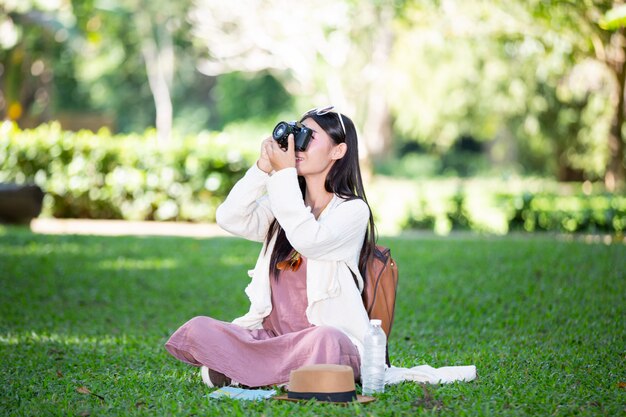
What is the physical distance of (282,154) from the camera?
14.7 feet

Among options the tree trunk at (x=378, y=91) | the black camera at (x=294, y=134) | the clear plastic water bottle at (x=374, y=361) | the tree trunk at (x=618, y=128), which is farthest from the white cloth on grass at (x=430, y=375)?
the tree trunk at (x=378, y=91)

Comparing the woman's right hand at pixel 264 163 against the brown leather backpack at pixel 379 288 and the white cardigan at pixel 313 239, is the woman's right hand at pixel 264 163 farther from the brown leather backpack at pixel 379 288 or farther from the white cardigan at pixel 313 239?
the brown leather backpack at pixel 379 288

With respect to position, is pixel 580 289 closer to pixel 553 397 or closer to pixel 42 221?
pixel 553 397

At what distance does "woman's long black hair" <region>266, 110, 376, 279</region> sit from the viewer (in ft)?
15.2

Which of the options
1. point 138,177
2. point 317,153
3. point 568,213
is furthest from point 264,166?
point 138,177

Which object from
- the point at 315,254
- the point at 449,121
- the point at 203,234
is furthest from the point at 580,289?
the point at 449,121

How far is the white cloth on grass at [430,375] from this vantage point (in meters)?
4.71

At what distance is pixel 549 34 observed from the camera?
17.0m

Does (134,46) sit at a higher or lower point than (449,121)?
higher

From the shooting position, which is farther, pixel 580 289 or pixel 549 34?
pixel 549 34

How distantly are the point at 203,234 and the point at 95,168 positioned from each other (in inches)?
101

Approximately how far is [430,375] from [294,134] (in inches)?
56.4

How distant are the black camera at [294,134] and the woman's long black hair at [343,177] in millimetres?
126

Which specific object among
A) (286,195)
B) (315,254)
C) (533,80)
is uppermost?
(533,80)
